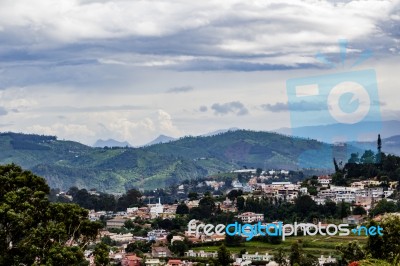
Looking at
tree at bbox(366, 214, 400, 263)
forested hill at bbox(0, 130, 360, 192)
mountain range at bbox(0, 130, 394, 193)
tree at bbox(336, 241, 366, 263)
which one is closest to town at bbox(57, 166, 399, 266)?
tree at bbox(336, 241, 366, 263)

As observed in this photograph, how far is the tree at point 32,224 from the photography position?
478 inches

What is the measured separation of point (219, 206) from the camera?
192 ft

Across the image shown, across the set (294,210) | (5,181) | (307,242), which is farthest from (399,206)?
(5,181)

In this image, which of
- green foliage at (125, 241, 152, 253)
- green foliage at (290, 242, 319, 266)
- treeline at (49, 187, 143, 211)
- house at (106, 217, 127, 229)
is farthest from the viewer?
treeline at (49, 187, 143, 211)

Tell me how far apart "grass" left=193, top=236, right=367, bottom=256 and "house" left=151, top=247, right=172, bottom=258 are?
1.68m

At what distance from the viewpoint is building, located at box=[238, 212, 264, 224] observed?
5291 centimetres

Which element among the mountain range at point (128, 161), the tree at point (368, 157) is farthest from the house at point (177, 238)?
Answer: the mountain range at point (128, 161)

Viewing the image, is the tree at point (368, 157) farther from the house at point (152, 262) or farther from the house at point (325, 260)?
the house at point (325, 260)

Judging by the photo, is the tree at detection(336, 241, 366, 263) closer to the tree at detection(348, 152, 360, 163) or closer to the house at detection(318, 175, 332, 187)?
the house at detection(318, 175, 332, 187)

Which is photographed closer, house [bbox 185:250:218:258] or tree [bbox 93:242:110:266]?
tree [bbox 93:242:110:266]

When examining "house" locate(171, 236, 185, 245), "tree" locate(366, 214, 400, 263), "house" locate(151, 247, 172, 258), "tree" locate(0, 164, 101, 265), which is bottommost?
"house" locate(151, 247, 172, 258)

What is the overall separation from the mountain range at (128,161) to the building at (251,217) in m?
71.8

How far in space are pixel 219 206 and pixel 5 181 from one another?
152 feet

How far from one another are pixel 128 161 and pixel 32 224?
15266 centimetres
